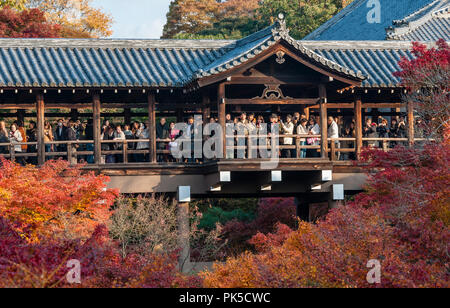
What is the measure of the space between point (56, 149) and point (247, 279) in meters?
9.87

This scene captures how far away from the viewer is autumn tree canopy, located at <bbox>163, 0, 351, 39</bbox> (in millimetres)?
41312

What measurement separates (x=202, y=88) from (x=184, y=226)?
3824mm

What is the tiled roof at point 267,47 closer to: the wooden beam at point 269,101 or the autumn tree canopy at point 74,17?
the wooden beam at point 269,101

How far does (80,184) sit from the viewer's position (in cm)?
1753

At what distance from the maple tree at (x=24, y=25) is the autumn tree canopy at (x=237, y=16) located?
9523mm

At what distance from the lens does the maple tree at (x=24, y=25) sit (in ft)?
113

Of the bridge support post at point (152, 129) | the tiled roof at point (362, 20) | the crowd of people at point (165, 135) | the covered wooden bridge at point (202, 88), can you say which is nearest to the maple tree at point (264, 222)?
the covered wooden bridge at point (202, 88)

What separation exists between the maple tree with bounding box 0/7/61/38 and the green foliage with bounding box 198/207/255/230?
41.3 ft

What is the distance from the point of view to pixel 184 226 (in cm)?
2002

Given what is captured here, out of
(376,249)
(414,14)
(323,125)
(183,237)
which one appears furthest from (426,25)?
(376,249)

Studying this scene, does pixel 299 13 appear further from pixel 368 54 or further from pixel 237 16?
pixel 368 54

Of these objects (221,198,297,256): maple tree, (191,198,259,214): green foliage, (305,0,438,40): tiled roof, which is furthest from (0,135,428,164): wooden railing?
(305,0,438,40): tiled roof

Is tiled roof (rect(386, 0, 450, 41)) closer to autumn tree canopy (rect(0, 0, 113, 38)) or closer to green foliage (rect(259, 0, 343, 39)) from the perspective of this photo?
green foliage (rect(259, 0, 343, 39))
